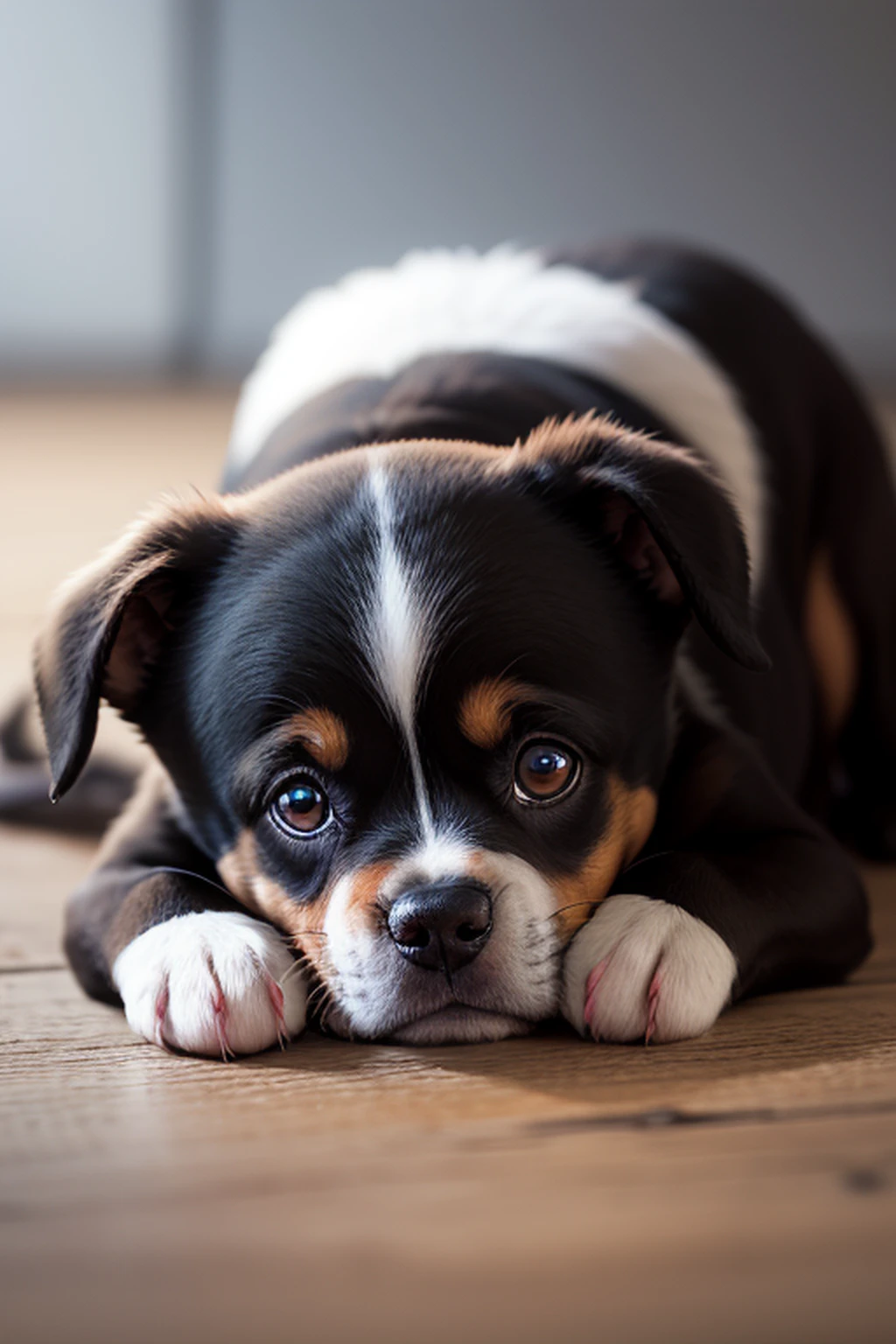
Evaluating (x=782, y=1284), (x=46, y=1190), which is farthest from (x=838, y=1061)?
(x=46, y=1190)

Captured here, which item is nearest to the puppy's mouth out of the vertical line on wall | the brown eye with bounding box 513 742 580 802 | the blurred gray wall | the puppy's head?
the puppy's head

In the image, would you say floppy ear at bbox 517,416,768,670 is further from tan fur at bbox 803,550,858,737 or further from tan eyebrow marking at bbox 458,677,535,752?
tan fur at bbox 803,550,858,737

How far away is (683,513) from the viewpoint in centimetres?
224

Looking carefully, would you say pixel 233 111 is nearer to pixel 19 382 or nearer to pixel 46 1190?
pixel 19 382

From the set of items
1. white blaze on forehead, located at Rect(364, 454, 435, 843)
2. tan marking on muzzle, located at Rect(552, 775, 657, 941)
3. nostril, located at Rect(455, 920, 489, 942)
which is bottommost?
tan marking on muzzle, located at Rect(552, 775, 657, 941)

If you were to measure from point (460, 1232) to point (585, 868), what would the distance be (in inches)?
27.9

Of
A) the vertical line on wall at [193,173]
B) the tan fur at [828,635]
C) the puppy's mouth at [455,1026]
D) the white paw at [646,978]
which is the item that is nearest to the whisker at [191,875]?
the puppy's mouth at [455,1026]

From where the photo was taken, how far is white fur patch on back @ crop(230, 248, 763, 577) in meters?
3.09

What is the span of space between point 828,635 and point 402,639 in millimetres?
1540

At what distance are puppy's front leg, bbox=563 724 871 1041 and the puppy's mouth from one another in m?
0.09

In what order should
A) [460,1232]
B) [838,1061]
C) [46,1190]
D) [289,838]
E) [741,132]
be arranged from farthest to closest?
[741,132]
[289,838]
[838,1061]
[46,1190]
[460,1232]

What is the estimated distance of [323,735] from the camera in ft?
6.90

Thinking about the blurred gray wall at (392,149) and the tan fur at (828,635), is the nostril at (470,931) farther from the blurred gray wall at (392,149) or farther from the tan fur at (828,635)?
the blurred gray wall at (392,149)

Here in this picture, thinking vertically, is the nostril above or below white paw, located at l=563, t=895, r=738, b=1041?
above
